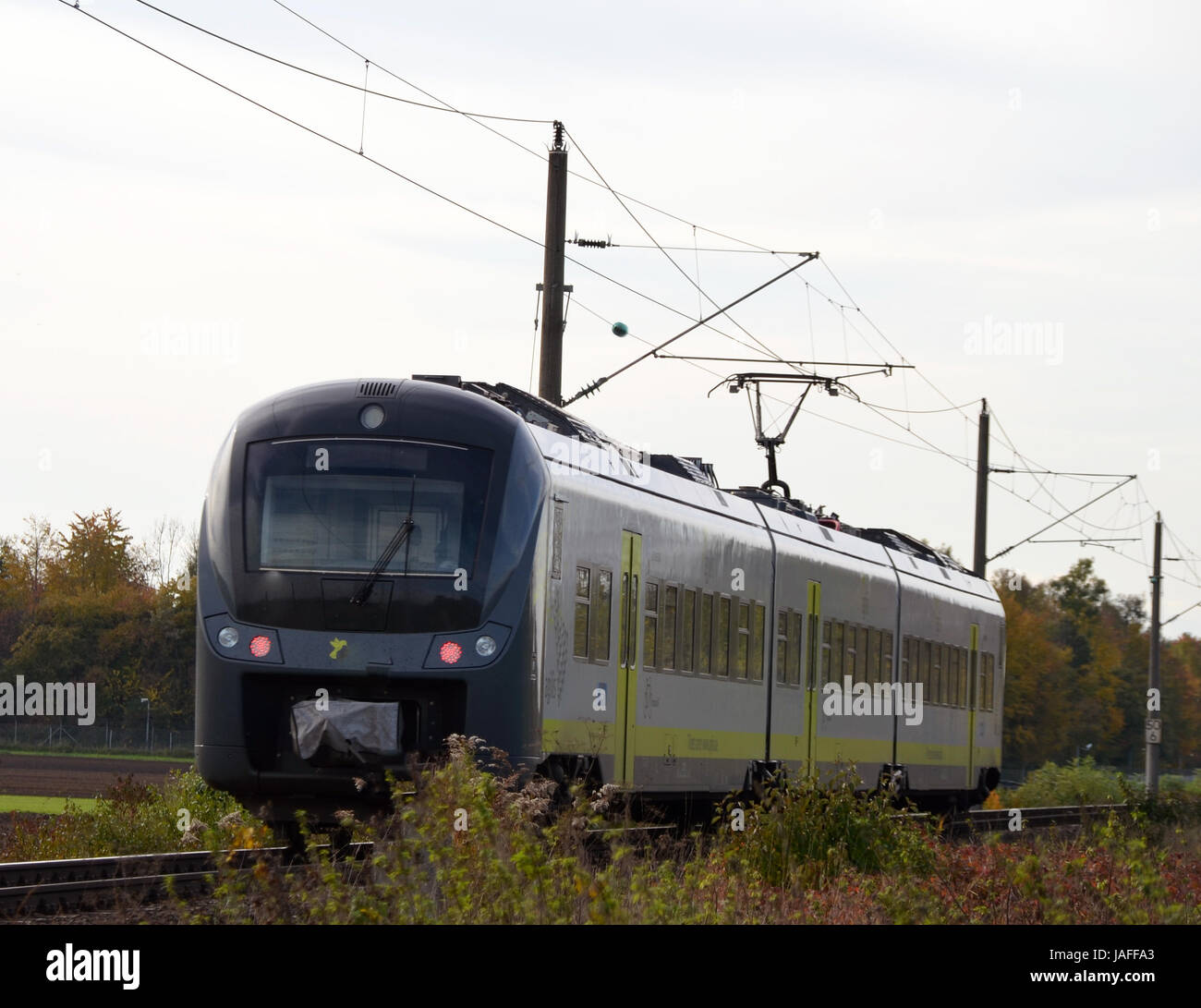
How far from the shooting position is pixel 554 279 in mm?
20609

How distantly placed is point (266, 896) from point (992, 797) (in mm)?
29502

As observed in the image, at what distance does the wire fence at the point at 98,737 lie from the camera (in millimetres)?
55469

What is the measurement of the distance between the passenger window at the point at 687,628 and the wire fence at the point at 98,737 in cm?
3845

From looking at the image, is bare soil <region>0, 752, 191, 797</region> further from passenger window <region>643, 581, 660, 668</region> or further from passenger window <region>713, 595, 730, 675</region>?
passenger window <region>643, 581, 660, 668</region>

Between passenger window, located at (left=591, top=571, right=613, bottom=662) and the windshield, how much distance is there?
1948mm

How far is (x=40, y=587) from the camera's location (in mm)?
83812

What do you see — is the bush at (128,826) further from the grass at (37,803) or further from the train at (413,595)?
the grass at (37,803)

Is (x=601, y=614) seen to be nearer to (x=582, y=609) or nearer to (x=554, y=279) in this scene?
(x=582, y=609)

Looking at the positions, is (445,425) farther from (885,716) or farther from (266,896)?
(885,716)

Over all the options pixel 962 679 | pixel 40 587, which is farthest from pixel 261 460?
pixel 40 587

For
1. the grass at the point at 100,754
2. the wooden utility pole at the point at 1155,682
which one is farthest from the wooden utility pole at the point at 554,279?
the grass at the point at 100,754

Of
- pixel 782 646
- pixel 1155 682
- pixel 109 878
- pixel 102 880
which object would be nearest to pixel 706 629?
pixel 782 646

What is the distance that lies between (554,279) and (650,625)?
5645mm
